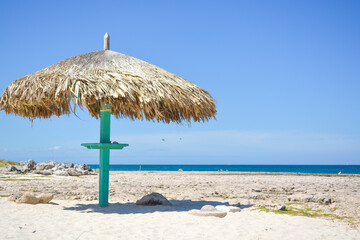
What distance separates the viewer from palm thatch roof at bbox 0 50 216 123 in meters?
6.56

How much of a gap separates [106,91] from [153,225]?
2.55 m

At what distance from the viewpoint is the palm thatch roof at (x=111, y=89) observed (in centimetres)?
656

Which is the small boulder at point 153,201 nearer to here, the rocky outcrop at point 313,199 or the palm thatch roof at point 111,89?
the palm thatch roof at point 111,89

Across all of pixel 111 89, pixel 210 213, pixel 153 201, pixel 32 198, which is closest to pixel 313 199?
pixel 210 213

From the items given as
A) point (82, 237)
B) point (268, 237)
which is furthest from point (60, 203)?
A: point (268, 237)

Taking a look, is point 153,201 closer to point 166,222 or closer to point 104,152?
point 104,152

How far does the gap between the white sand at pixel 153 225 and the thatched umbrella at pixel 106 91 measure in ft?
4.10

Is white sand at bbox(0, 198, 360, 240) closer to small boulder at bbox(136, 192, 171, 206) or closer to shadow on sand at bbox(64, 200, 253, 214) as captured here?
shadow on sand at bbox(64, 200, 253, 214)

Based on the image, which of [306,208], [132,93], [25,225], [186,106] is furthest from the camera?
[306,208]

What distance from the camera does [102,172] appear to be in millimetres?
7551

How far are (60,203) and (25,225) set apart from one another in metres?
2.69

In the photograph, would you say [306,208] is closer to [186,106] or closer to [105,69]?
[186,106]

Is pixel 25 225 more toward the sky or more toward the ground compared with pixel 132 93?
more toward the ground

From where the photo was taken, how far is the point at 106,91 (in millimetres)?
6488
